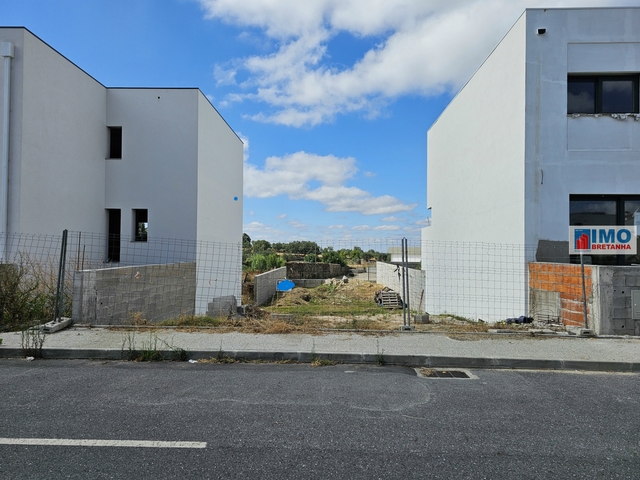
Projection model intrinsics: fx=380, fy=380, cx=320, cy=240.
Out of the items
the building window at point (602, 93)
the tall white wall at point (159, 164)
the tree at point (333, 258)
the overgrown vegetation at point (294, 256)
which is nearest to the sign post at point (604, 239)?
the building window at point (602, 93)

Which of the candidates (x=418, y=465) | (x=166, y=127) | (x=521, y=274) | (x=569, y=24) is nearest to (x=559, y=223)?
(x=521, y=274)

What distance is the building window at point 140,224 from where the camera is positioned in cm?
1613

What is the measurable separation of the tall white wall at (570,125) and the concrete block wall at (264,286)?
50.7 ft

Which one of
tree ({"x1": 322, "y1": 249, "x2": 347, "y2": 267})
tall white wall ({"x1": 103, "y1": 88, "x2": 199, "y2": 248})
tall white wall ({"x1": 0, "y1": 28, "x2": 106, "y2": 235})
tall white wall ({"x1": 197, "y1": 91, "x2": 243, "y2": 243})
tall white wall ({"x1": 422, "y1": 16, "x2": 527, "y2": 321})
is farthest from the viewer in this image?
tree ({"x1": 322, "y1": 249, "x2": 347, "y2": 267})

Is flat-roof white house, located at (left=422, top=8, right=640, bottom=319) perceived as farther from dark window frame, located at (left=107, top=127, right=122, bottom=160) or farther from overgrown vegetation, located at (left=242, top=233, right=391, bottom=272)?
dark window frame, located at (left=107, top=127, right=122, bottom=160)

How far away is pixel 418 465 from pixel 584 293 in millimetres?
6541

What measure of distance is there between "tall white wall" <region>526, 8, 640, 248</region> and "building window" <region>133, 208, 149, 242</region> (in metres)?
14.3

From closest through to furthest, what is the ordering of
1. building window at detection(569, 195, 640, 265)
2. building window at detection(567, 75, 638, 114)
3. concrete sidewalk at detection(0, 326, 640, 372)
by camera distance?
1. concrete sidewalk at detection(0, 326, 640, 372)
2. building window at detection(569, 195, 640, 265)
3. building window at detection(567, 75, 638, 114)

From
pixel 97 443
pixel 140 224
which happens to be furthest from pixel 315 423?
pixel 140 224

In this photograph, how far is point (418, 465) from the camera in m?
3.07

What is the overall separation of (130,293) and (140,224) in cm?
758

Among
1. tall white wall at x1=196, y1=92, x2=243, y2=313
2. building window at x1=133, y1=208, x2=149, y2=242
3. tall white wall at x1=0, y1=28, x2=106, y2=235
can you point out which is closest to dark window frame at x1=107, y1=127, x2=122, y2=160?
tall white wall at x1=0, y1=28, x2=106, y2=235

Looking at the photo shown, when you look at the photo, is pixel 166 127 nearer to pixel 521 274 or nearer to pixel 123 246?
pixel 123 246

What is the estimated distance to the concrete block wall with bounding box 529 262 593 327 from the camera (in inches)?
A: 319
